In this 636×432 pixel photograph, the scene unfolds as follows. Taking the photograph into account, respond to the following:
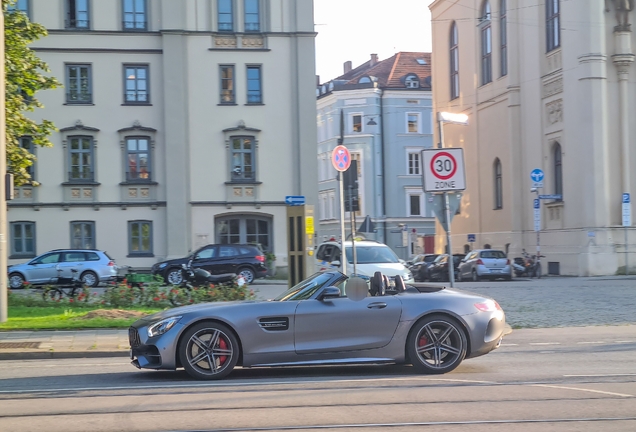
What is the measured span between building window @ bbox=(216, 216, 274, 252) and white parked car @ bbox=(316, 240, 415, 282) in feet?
42.4

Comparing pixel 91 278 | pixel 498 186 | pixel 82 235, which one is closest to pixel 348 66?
pixel 498 186

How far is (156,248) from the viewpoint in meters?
39.5

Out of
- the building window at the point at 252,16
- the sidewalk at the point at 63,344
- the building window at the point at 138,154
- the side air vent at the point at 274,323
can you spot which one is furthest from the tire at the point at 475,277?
the side air vent at the point at 274,323

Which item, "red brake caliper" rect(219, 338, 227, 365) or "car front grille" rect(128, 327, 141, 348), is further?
"car front grille" rect(128, 327, 141, 348)

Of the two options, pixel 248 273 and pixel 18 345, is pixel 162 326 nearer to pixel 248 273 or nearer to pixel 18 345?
pixel 18 345

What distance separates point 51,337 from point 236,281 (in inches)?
267

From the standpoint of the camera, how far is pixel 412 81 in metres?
74.9

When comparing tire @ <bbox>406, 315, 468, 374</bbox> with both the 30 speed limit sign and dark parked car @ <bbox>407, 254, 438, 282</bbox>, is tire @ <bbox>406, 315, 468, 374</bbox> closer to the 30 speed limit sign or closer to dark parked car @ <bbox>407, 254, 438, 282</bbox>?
the 30 speed limit sign

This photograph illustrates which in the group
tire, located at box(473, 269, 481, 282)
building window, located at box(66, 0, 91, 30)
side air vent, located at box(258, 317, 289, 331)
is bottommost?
tire, located at box(473, 269, 481, 282)

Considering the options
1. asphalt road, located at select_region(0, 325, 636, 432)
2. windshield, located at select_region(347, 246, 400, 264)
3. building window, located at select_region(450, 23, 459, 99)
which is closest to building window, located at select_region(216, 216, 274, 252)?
windshield, located at select_region(347, 246, 400, 264)

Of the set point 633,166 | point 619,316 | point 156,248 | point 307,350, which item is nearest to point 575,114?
point 633,166

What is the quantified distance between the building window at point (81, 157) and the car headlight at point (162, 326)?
101ft

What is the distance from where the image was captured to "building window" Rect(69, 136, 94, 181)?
1554 inches

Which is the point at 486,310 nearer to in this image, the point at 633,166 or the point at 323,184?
the point at 633,166
